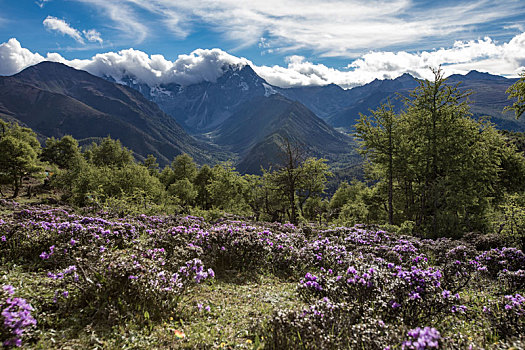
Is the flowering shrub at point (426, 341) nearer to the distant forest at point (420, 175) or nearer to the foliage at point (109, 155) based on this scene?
the distant forest at point (420, 175)

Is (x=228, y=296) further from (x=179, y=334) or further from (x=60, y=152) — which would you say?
(x=60, y=152)

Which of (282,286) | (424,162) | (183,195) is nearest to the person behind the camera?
(282,286)

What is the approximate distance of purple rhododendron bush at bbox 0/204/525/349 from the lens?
13.2 feet

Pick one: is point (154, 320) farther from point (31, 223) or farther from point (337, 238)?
point (337, 238)

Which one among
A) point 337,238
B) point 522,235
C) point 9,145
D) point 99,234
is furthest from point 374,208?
point 9,145

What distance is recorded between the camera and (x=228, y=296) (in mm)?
6414

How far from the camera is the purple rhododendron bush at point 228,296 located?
13.2 feet

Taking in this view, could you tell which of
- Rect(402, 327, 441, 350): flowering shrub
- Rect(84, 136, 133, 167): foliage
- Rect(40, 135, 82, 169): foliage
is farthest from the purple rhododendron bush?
Rect(40, 135, 82, 169): foliage

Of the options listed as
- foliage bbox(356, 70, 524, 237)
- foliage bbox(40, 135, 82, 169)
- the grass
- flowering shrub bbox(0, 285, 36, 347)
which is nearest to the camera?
flowering shrub bbox(0, 285, 36, 347)

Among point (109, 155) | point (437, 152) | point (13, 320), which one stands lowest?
point (13, 320)

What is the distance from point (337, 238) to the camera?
34.3 feet

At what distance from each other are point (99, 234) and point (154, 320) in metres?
3.94

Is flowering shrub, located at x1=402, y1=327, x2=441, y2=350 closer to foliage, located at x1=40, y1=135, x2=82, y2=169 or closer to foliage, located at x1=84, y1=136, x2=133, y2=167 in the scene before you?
foliage, located at x1=84, y1=136, x2=133, y2=167

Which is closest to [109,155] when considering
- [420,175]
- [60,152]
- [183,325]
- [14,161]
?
[60,152]
